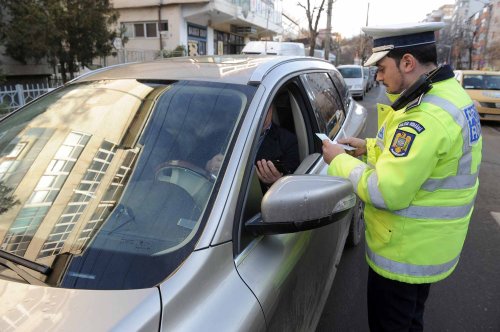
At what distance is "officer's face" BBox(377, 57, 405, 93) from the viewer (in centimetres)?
180

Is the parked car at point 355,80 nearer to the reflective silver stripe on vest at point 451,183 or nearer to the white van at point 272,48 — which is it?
the white van at point 272,48

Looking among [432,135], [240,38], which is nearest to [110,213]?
[432,135]

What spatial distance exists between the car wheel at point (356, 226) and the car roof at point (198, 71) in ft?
5.59

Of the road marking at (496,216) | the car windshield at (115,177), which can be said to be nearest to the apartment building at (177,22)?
the road marking at (496,216)

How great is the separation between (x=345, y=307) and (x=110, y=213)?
2.20m

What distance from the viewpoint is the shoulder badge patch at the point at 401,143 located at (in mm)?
1614

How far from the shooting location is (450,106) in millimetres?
1648

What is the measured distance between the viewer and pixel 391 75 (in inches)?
71.8

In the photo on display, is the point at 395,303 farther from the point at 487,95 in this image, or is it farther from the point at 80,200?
the point at 487,95

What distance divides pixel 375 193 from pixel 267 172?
0.68 meters

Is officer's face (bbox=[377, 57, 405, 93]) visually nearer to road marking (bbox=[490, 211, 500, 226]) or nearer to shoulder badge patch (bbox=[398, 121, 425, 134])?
shoulder badge patch (bbox=[398, 121, 425, 134])

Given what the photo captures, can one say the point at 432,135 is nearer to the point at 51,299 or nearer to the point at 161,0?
the point at 51,299

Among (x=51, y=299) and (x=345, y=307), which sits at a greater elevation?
(x=51, y=299)

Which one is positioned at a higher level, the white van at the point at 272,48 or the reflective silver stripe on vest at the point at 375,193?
the white van at the point at 272,48
